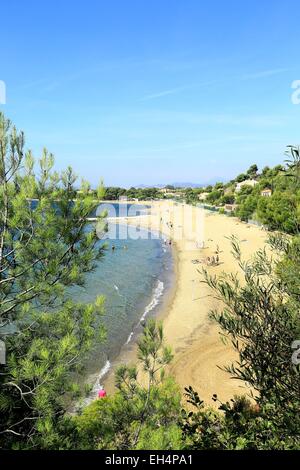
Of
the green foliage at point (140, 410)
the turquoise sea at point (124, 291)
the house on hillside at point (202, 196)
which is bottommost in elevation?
the turquoise sea at point (124, 291)

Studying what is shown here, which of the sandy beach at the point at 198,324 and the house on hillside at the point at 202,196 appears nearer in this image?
the sandy beach at the point at 198,324

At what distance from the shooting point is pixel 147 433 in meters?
5.08

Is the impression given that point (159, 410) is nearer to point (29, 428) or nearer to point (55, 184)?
point (29, 428)

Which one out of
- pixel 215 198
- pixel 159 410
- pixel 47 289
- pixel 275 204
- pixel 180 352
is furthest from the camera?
pixel 215 198

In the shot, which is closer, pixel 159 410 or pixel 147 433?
pixel 147 433

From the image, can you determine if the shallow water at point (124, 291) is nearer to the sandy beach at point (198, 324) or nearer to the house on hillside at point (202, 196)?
the sandy beach at point (198, 324)

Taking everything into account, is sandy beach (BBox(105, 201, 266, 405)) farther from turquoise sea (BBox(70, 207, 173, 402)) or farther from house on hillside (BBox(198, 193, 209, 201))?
house on hillside (BBox(198, 193, 209, 201))

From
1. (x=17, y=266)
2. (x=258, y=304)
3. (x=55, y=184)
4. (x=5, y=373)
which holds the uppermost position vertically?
(x=55, y=184)

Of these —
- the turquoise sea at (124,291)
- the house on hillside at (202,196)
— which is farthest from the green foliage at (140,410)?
the house on hillside at (202,196)

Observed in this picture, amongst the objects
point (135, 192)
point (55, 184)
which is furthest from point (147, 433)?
point (135, 192)

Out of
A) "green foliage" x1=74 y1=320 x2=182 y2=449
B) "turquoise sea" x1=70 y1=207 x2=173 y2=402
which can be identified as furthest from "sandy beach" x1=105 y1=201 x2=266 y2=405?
"green foliage" x1=74 y1=320 x2=182 y2=449

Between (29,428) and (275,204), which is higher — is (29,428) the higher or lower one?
the lower one

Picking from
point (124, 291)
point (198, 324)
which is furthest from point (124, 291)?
point (198, 324)

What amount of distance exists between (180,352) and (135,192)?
17169 cm
